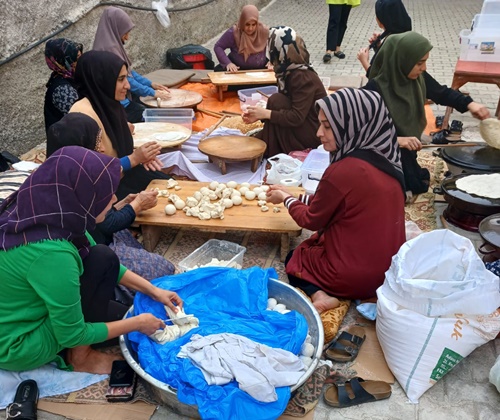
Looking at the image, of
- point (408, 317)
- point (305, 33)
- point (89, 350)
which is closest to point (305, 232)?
point (408, 317)

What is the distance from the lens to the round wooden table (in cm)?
395

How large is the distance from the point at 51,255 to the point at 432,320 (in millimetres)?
1766

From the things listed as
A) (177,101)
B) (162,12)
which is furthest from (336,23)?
(177,101)

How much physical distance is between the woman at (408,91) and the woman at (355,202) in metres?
1.23

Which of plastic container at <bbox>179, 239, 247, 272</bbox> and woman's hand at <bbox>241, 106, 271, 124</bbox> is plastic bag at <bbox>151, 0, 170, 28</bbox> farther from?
plastic container at <bbox>179, 239, 247, 272</bbox>

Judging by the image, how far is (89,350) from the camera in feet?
7.83

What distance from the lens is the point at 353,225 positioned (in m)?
2.49

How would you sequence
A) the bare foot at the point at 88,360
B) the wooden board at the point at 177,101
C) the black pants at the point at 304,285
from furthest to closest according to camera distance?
the wooden board at the point at 177,101 → the black pants at the point at 304,285 → the bare foot at the point at 88,360

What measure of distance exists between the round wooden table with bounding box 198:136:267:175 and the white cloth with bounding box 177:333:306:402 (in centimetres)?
207

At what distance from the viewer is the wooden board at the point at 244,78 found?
5.71 m

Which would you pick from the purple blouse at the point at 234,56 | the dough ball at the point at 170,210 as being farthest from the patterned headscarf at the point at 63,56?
the purple blouse at the point at 234,56

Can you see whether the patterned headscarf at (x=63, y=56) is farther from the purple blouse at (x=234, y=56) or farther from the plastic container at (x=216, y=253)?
the purple blouse at (x=234, y=56)

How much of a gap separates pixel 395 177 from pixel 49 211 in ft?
5.76

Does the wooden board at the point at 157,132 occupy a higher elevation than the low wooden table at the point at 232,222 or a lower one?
higher
